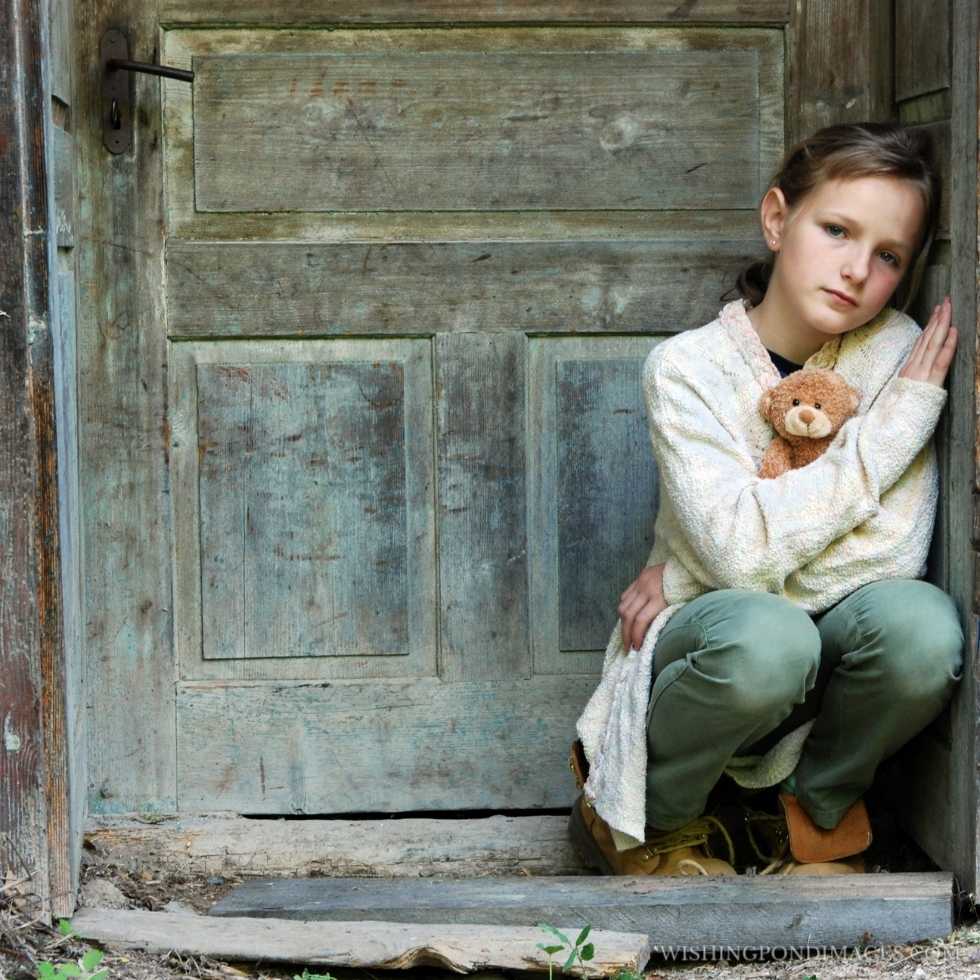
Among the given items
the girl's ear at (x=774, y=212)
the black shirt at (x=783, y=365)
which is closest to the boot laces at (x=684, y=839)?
the black shirt at (x=783, y=365)

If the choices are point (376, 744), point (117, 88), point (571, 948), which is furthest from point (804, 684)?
point (117, 88)

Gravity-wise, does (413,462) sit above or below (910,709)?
above

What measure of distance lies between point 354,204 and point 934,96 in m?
1.08

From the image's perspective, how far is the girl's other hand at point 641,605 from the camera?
2.67 m

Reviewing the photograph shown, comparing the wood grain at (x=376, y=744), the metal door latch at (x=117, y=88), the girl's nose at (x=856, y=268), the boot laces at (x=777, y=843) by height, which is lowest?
the boot laces at (x=777, y=843)

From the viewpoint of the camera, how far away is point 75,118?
2.89 meters

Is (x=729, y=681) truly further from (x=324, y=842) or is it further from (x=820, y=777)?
(x=324, y=842)

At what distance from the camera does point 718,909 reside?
2502 millimetres

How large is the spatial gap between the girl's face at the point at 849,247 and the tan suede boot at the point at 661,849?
901mm

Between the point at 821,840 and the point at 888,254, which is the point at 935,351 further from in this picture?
the point at 821,840

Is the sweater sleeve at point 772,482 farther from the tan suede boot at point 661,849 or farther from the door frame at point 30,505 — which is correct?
the door frame at point 30,505

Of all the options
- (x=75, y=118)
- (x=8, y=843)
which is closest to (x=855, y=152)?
(x=75, y=118)

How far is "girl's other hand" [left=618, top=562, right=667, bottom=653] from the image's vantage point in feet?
8.76

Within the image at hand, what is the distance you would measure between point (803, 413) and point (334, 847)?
1222mm
